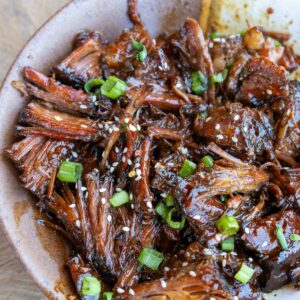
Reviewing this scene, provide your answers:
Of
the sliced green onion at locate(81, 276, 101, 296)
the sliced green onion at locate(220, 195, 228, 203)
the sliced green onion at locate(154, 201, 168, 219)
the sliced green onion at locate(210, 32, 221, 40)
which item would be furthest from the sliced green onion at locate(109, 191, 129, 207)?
the sliced green onion at locate(210, 32, 221, 40)

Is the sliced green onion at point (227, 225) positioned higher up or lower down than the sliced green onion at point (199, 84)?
lower down

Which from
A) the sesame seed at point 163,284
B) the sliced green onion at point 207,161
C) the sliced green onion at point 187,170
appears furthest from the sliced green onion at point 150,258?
the sliced green onion at point 207,161

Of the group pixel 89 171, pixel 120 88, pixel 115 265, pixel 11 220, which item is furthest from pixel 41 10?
pixel 115 265

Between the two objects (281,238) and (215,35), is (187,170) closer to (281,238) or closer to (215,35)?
(281,238)

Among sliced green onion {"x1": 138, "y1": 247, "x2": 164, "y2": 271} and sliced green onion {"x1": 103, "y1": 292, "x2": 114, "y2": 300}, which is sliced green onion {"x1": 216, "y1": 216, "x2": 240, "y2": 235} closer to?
sliced green onion {"x1": 138, "y1": 247, "x2": 164, "y2": 271}

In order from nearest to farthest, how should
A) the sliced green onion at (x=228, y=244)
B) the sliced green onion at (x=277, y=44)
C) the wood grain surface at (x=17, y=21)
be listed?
the sliced green onion at (x=228, y=244)
the sliced green onion at (x=277, y=44)
the wood grain surface at (x=17, y=21)

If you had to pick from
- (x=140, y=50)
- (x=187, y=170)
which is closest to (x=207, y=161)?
(x=187, y=170)

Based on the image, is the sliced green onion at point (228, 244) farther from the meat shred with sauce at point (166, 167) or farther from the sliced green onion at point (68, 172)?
the sliced green onion at point (68, 172)

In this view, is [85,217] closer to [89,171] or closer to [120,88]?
[89,171]

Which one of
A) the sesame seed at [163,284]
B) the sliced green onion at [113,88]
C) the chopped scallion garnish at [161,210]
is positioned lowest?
the sesame seed at [163,284]
